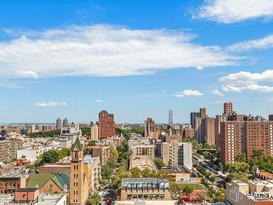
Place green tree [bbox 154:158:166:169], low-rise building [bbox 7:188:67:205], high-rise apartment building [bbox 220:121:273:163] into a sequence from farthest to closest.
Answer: high-rise apartment building [bbox 220:121:273:163] → green tree [bbox 154:158:166:169] → low-rise building [bbox 7:188:67:205]

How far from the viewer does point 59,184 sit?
232 ft

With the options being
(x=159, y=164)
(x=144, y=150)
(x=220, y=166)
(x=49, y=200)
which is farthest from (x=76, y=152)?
(x=144, y=150)

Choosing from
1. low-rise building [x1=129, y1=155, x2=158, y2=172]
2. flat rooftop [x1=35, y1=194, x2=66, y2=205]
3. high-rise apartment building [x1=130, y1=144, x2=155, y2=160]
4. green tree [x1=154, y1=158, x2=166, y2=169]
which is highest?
high-rise apartment building [x1=130, y1=144, x2=155, y2=160]

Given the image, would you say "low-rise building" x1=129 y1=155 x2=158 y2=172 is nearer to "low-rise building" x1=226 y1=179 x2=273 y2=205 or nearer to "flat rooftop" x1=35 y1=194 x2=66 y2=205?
"low-rise building" x1=226 y1=179 x2=273 y2=205

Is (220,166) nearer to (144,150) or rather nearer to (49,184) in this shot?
(144,150)

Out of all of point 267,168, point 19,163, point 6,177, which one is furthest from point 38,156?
point 267,168

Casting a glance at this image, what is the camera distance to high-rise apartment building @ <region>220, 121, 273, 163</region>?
12375 cm

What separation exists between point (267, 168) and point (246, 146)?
646 inches

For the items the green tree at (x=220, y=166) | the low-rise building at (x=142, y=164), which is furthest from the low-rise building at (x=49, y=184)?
the green tree at (x=220, y=166)

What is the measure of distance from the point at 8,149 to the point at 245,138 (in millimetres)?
85159

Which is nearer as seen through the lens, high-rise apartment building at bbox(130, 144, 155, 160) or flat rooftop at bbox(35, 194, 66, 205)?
flat rooftop at bbox(35, 194, 66, 205)

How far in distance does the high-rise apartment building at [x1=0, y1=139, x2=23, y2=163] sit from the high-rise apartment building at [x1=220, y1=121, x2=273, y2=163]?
253 feet

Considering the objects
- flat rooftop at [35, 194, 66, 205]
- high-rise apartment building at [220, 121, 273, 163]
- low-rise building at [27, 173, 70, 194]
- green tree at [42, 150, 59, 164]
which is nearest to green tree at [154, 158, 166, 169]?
high-rise apartment building at [220, 121, 273, 163]

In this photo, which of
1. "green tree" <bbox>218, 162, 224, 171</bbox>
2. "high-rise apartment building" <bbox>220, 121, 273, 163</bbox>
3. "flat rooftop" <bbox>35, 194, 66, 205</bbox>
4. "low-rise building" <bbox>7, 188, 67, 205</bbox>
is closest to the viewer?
"flat rooftop" <bbox>35, 194, 66, 205</bbox>
